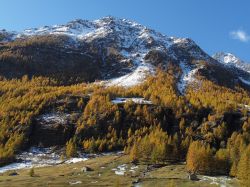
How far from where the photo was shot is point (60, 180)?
13150 cm

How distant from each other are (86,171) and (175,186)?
40.6 m

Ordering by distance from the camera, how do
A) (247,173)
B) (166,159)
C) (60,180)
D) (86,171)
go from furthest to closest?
(166,159) → (86,171) → (60,180) → (247,173)

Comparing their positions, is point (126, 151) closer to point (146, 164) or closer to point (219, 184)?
point (146, 164)

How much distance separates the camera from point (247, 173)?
11925 cm

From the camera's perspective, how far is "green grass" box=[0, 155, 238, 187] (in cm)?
12601

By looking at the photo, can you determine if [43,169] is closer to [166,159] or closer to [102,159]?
[102,159]

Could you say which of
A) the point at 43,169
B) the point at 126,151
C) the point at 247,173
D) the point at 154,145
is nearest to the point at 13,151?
the point at 43,169

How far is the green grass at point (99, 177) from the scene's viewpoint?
126 metres

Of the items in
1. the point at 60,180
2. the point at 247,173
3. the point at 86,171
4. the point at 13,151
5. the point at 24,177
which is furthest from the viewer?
the point at 13,151

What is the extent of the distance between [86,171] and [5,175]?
28612 mm

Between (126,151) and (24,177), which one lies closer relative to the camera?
(24,177)

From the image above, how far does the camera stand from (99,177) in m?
140

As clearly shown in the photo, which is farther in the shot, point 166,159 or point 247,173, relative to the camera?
point 166,159

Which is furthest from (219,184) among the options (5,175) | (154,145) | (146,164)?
(5,175)
